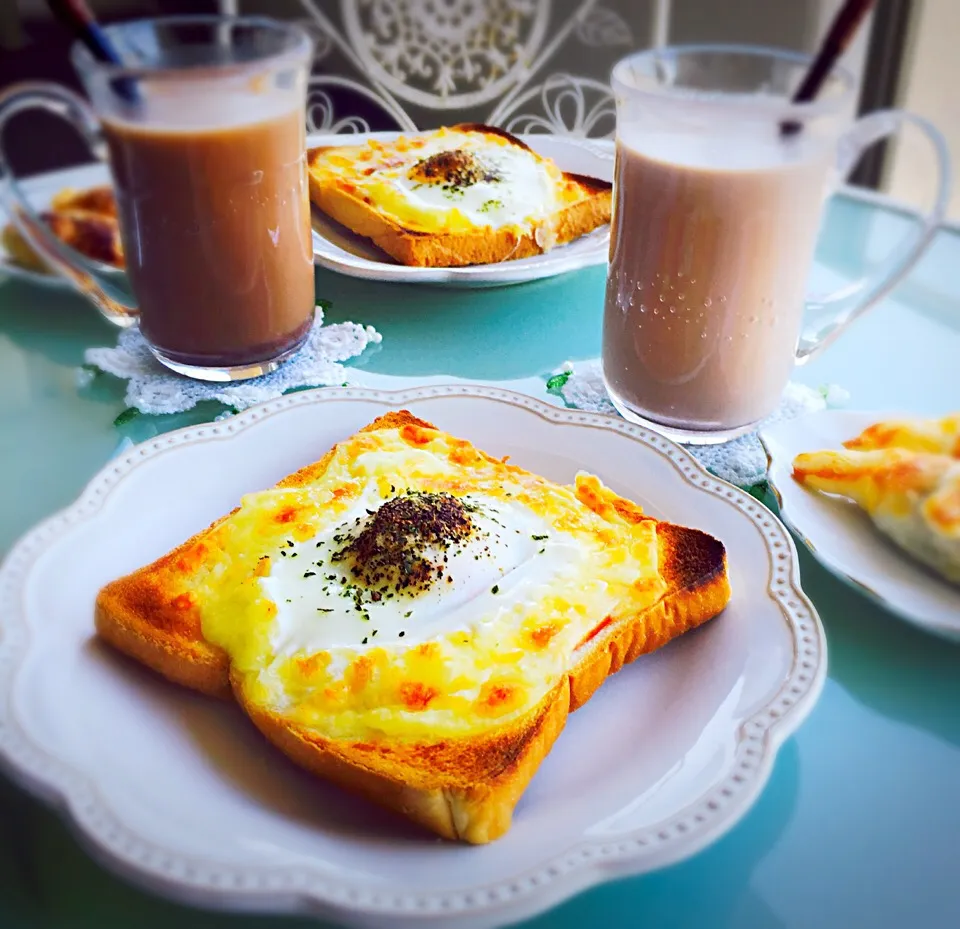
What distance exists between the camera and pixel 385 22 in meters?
3.03

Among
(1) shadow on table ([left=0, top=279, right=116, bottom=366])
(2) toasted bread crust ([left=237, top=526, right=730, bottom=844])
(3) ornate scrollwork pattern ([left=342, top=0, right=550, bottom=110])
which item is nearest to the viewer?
(2) toasted bread crust ([left=237, top=526, right=730, bottom=844])

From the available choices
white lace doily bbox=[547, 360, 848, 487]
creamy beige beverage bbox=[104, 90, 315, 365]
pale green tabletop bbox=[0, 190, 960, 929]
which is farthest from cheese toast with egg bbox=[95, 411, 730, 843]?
creamy beige beverage bbox=[104, 90, 315, 365]

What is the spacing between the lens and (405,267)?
1.66m

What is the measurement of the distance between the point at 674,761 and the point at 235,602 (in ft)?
1.60

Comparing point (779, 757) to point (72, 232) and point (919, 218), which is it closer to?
Answer: point (919, 218)

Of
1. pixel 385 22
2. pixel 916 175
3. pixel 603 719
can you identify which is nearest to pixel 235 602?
pixel 603 719

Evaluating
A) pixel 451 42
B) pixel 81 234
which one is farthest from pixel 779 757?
pixel 451 42

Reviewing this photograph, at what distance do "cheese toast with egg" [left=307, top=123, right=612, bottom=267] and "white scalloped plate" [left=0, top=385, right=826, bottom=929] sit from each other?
657mm

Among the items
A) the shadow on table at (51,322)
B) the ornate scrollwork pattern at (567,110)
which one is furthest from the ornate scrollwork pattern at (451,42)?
the shadow on table at (51,322)

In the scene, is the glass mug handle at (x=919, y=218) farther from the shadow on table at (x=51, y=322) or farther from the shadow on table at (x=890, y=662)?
the shadow on table at (x=51, y=322)

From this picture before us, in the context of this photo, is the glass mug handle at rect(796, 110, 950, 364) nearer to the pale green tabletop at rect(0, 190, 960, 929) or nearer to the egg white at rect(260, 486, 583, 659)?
the pale green tabletop at rect(0, 190, 960, 929)

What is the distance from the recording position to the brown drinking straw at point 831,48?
1005 millimetres

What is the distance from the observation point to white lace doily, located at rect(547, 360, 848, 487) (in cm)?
132

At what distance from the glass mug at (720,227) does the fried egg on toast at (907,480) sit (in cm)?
17
